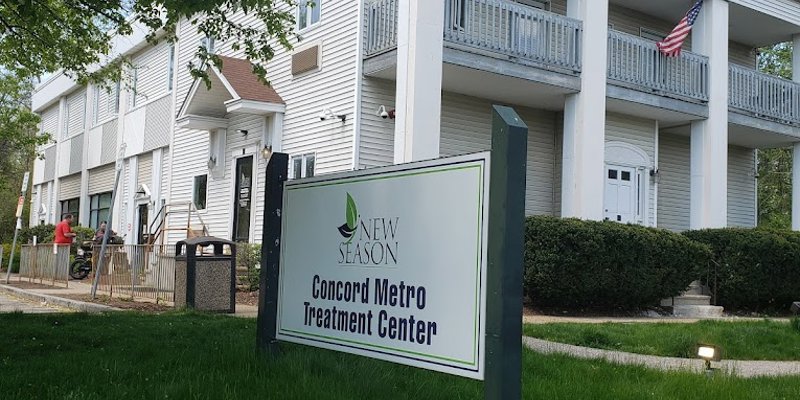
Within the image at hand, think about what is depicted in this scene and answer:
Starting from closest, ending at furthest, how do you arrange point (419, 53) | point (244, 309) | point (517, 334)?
point (517, 334) → point (244, 309) → point (419, 53)

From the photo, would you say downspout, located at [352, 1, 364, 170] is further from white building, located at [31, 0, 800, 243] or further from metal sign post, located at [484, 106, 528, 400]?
metal sign post, located at [484, 106, 528, 400]

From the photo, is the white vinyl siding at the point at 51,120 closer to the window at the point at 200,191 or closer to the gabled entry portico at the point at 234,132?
the window at the point at 200,191

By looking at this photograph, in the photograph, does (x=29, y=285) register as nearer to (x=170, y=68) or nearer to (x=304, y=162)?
(x=304, y=162)

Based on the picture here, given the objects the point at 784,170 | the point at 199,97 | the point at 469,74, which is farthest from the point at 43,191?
the point at 784,170

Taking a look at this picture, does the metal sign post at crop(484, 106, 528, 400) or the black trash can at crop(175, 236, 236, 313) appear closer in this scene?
the metal sign post at crop(484, 106, 528, 400)

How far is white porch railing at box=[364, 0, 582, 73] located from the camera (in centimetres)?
1589

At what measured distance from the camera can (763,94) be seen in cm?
2181

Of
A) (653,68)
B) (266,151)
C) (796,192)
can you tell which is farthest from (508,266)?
(796,192)

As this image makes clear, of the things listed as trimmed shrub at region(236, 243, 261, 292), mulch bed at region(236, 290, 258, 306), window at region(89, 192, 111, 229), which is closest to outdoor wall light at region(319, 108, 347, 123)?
trimmed shrub at region(236, 243, 261, 292)

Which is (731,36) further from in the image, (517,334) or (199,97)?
(517,334)

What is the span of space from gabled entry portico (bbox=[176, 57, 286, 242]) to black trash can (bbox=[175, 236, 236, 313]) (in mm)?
6833

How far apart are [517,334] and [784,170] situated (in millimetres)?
41003

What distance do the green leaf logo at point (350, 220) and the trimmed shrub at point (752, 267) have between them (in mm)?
13184

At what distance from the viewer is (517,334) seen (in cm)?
407
